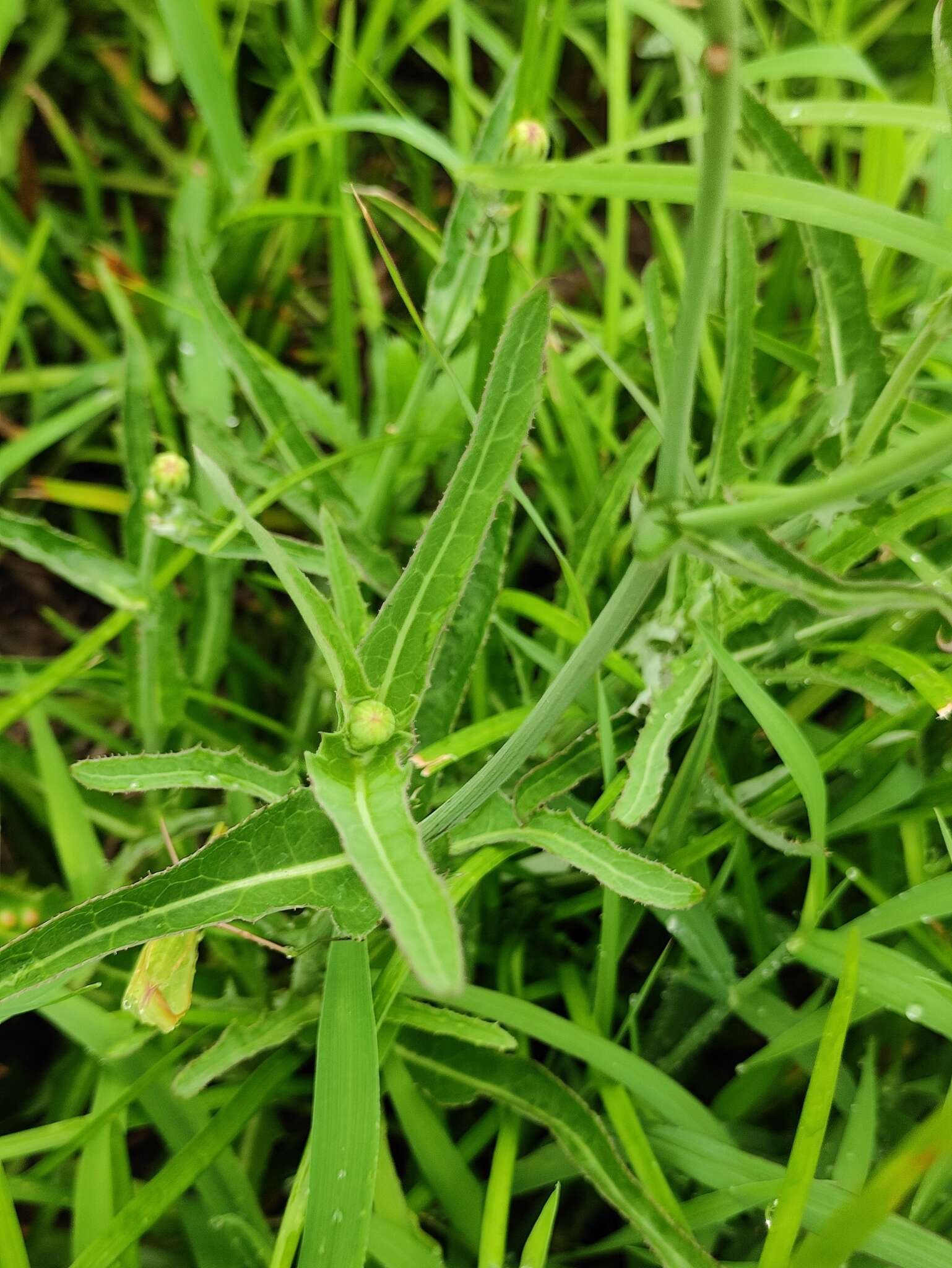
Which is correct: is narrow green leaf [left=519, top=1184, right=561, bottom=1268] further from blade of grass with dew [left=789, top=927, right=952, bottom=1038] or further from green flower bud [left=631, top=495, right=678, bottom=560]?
green flower bud [left=631, top=495, right=678, bottom=560]

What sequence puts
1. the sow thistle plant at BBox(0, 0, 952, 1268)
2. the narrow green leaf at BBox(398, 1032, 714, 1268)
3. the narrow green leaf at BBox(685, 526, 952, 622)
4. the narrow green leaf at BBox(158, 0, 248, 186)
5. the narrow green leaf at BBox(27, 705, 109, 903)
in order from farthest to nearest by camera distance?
the narrow green leaf at BBox(158, 0, 248, 186) < the narrow green leaf at BBox(27, 705, 109, 903) < the narrow green leaf at BBox(398, 1032, 714, 1268) < the sow thistle plant at BBox(0, 0, 952, 1268) < the narrow green leaf at BBox(685, 526, 952, 622)

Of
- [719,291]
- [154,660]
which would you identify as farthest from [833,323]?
[154,660]

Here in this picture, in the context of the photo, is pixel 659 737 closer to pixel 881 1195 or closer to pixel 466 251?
pixel 881 1195

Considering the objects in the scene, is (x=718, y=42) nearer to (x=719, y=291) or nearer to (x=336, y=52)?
(x=719, y=291)

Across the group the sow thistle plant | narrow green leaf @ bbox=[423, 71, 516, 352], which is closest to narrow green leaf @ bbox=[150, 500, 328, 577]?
the sow thistle plant

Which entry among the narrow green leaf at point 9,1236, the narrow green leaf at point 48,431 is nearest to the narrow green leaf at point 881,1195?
the narrow green leaf at point 9,1236
